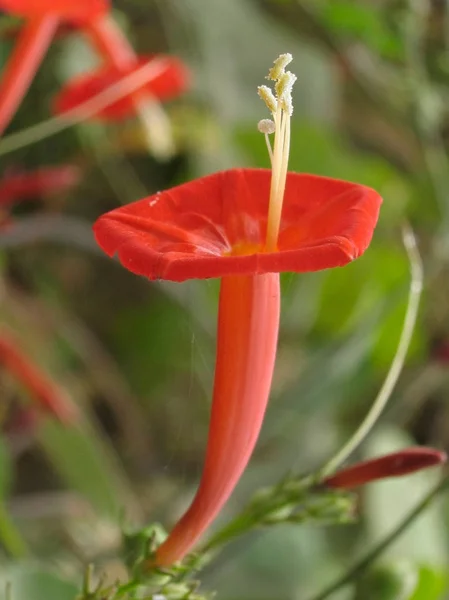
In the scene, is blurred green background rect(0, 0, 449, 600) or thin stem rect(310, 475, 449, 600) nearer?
thin stem rect(310, 475, 449, 600)

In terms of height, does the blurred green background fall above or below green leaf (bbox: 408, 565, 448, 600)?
above

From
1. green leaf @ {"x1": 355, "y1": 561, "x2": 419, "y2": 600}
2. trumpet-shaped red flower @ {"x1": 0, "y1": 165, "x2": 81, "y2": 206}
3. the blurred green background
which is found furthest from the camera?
the blurred green background

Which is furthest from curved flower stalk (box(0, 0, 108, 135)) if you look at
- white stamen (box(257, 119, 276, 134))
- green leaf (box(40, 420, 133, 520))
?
green leaf (box(40, 420, 133, 520))

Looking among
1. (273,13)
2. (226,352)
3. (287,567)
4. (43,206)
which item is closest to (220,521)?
(287,567)

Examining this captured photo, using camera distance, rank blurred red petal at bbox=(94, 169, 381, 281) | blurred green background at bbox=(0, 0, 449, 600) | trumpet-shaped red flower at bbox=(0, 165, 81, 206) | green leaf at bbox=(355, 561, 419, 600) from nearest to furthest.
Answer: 1. blurred red petal at bbox=(94, 169, 381, 281)
2. green leaf at bbox=(355, 561, 419, 600)
3. trumpet-shaped red flower at bbox=(0, 165, 81, 206)
4. blurred green background at bbox=(0, 0, 449, 600)

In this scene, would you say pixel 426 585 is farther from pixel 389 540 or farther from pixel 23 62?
pixel 23 62

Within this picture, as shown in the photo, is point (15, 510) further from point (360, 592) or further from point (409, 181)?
point (409, 181)

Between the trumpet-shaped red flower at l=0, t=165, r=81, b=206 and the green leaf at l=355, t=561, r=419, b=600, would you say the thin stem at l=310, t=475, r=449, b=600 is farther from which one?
the trumpet-shaped red flower at l=0, t=165, r=81, b=206

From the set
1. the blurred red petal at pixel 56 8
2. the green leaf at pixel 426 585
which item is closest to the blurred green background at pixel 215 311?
the green leaf at pixel 426 585
